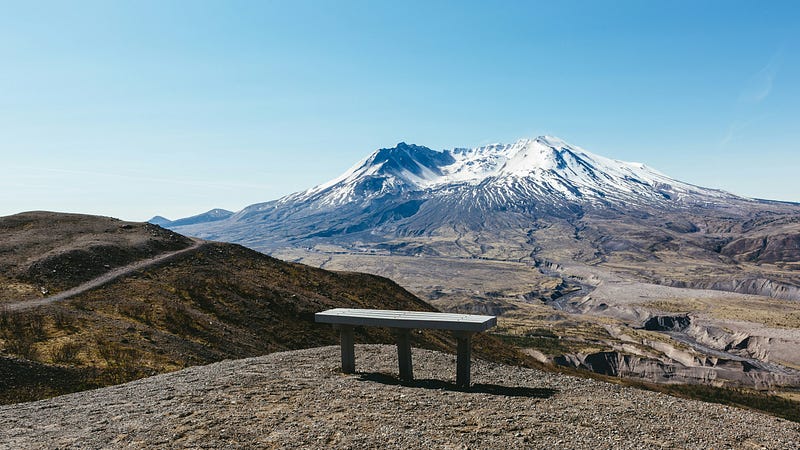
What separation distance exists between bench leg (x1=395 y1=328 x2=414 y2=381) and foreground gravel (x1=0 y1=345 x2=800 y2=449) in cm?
65

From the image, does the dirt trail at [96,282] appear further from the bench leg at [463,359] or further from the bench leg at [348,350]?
the bench leg at [463,359]

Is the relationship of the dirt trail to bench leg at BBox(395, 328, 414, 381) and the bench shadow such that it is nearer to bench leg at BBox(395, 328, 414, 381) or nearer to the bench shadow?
the bench shadow

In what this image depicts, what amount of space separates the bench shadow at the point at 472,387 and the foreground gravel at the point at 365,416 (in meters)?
0.04

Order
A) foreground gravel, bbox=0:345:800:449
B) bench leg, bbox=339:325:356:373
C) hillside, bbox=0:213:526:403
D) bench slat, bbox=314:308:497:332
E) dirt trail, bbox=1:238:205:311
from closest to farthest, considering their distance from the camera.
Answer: foreground gravel, bbox=0:345:800:449, bench slat, bbox=314:308:497:332, bench leg, bbox=339:325:356:373, hillside, bbox=0:213:526:403, dirt trail, bbox=1:238:205:311

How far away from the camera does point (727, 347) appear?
319ft

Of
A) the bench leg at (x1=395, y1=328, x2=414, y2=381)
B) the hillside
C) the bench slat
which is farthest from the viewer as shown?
the hillside

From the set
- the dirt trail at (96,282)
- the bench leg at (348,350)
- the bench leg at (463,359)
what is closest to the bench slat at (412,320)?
the bench leg at (348,350)

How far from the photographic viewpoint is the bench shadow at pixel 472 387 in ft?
48.5

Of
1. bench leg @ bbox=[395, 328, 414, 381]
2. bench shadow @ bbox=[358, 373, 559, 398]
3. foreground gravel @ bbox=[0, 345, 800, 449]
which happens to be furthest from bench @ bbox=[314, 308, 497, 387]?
foreground gravel @ bbox=[0, 345, 800, 449]

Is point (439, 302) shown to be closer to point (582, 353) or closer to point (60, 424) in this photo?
point (582, 353)

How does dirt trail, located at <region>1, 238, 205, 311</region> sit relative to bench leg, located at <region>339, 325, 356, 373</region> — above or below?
above

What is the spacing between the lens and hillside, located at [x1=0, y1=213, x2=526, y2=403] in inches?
695

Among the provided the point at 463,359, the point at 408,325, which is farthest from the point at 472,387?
the point at 408,325

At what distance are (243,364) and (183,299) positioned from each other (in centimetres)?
1234
